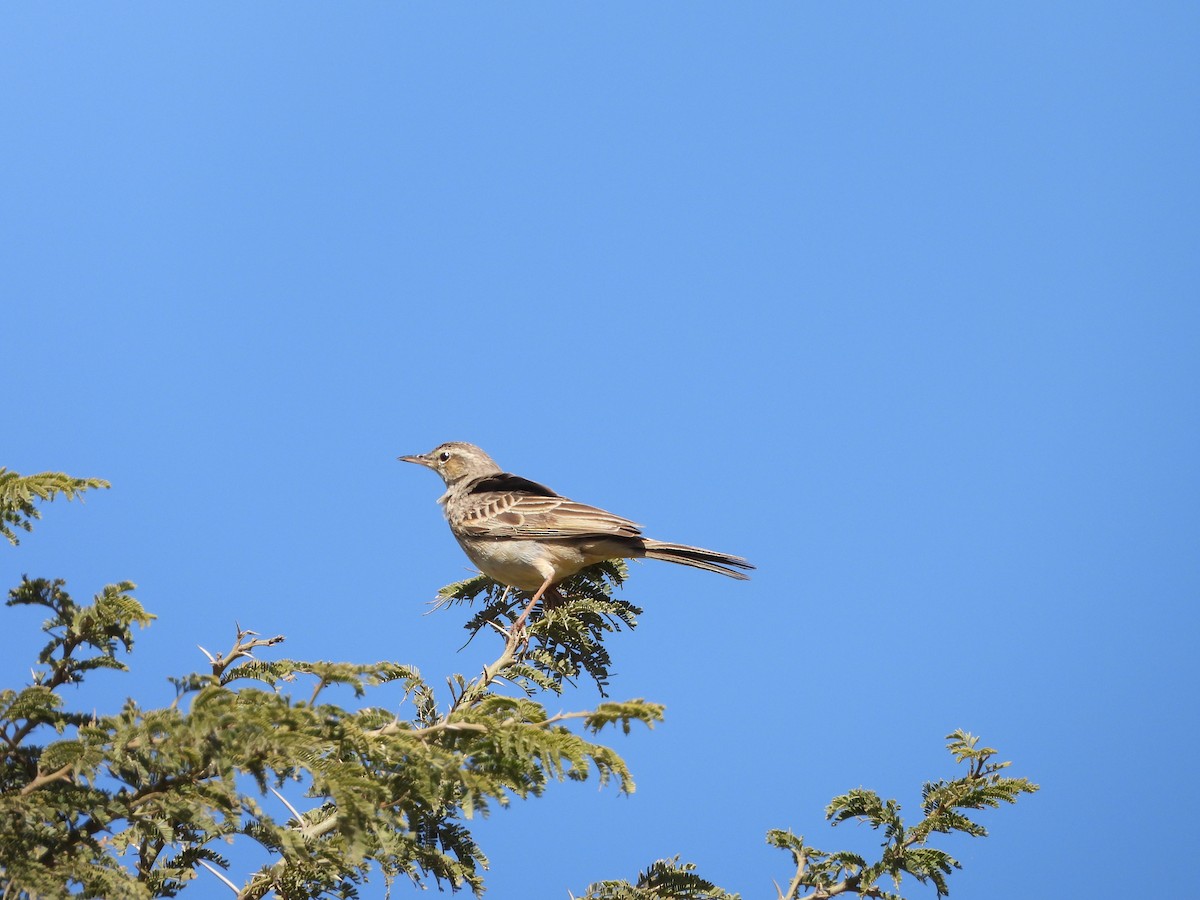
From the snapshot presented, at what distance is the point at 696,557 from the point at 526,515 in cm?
166

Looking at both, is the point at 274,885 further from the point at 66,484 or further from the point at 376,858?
the point at 66,484

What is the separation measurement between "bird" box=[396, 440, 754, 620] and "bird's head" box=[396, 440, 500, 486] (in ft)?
3.59

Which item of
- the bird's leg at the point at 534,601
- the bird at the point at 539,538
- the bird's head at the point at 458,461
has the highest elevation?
the bird's head at the point at 458,461

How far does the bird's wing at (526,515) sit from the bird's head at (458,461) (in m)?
0.96

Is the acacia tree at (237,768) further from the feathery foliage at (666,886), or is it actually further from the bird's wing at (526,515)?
the bird's wing at (526,515)

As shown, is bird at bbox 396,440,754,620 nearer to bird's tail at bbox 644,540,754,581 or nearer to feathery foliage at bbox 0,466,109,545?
bird's tail at bbox 644,540,754,581

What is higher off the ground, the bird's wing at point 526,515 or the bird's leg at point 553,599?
the bird's wing at point 526,515

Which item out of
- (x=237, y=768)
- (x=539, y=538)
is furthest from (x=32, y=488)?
(x=539, y=538)

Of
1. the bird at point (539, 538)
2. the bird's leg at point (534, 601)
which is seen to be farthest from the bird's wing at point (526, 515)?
the bird's leg at point (534, 601)

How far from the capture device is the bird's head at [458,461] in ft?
38.2

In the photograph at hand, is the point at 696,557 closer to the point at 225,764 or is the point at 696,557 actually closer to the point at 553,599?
the point at 553,599

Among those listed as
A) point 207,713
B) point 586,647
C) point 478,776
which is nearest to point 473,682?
point 586,647

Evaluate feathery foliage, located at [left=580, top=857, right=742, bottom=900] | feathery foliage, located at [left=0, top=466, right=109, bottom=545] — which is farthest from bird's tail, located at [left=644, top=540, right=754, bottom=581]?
feathery foliage, located at [left=0, top=466, right=109, bottom=545]

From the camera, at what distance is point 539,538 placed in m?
9.00
